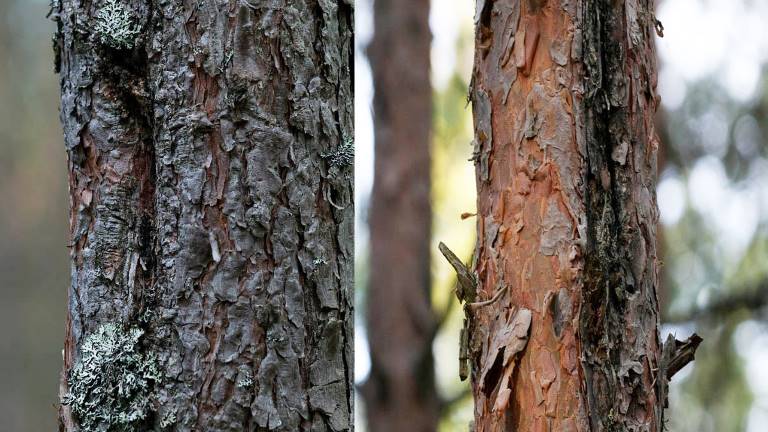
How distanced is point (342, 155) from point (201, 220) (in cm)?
20

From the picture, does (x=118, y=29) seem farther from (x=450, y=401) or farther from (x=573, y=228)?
(x=450, y=401)

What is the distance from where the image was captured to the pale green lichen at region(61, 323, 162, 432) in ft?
3.13

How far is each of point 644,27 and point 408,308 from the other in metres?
2.04

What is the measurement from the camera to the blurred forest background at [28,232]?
115 inches

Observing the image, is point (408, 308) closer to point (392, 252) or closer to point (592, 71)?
point (392, 252)

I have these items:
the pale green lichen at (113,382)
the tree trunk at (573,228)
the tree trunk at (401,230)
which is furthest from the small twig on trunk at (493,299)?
the tree trunk at (401,230)

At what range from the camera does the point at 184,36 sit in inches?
38.0

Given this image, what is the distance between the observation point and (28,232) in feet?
9.68

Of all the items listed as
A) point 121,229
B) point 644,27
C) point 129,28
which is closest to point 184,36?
point 129,28

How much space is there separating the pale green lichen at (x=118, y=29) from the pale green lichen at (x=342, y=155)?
28 cm

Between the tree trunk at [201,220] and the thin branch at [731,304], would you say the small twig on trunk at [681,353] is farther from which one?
the thin branch at [731,304]

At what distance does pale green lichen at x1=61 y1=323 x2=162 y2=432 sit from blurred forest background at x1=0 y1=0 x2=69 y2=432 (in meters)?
2.20

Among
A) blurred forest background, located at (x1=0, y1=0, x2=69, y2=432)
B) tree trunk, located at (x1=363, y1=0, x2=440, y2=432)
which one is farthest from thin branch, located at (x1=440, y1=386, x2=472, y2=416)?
blurred forest background, located at (x1=0, y1=0, x2=69, y2=432)

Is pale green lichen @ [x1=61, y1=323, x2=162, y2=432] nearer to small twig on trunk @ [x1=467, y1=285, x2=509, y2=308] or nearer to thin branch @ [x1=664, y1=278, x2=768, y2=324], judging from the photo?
small twig on trunk @ [x1=467, y1=285, x2=509, y2=308]
